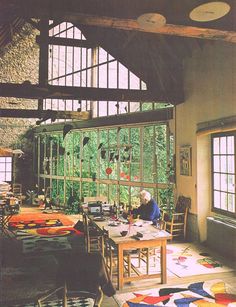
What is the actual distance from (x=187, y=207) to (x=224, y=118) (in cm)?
256

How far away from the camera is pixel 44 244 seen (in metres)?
7.57

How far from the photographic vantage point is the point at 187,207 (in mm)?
7930

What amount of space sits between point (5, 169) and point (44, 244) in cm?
807

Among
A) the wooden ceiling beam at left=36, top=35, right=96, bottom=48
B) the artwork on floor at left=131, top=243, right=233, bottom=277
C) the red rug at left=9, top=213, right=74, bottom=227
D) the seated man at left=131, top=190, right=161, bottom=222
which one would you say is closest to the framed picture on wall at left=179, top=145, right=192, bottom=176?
the seated man at left=131, top=190, right=161, bottom=222

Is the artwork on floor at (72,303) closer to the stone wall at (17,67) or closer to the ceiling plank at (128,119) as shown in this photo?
the ceiling plank at (128,119)

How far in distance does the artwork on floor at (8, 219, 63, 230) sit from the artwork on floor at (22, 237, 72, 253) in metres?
1.58

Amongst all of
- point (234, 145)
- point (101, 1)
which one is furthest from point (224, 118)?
point (101, 1)

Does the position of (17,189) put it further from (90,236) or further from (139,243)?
(139,243)

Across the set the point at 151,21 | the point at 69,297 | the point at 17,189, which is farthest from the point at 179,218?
the point at 17,189

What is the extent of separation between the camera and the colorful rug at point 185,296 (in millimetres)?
4410

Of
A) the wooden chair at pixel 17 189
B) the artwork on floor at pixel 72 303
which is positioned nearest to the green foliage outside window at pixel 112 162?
the wooden chair at pixel 17 189

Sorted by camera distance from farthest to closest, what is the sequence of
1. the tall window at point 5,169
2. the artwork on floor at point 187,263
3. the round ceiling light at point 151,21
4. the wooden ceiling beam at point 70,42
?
the tall window at point 5,169
the wooden ceiling beam at point 70,42
the artwork on floor at point 187,263
the round ceiling light at point 151,21

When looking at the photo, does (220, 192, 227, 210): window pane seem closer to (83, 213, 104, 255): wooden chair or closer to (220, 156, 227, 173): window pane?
(220, 156, 227, 173): window pane

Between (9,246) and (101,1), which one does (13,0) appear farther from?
(9,246)
